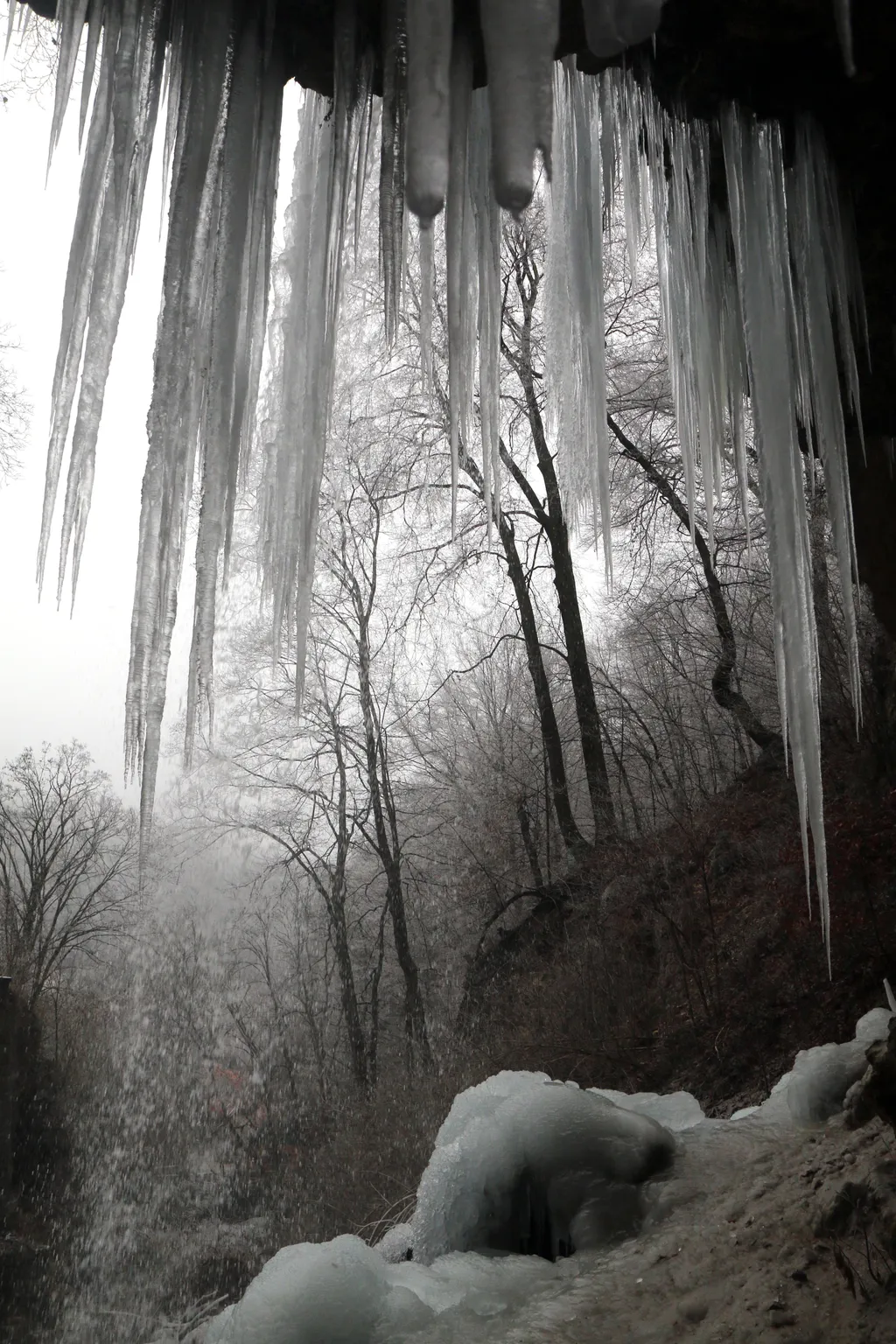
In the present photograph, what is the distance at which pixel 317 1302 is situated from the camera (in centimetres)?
270

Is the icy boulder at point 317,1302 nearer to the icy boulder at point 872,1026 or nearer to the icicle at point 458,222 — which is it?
the icy boulder at point 872,1026

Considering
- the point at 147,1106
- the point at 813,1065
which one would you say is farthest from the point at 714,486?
the point at 147,1106

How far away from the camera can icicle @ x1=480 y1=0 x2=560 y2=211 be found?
1310mm

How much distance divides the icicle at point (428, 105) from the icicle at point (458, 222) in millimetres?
295

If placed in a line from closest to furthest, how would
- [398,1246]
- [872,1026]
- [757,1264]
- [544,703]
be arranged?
[757,1264] < [872,1026] < [398,1246] < [544,703]

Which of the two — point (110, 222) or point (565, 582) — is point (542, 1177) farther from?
point (565, 582)

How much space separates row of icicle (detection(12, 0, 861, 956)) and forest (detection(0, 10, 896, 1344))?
3.81 ft

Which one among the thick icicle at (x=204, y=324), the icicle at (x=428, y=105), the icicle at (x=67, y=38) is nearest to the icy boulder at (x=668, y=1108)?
the thick icicle at (x=204, y=324)

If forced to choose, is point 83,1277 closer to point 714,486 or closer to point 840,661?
point 840,661

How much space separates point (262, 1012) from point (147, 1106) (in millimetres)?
1613

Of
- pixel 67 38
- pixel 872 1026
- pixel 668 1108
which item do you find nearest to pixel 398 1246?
pixel 668 1108

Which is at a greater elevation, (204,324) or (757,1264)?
(204,324)

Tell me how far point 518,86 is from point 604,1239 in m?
3.08

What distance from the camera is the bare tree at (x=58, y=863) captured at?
1101cm
